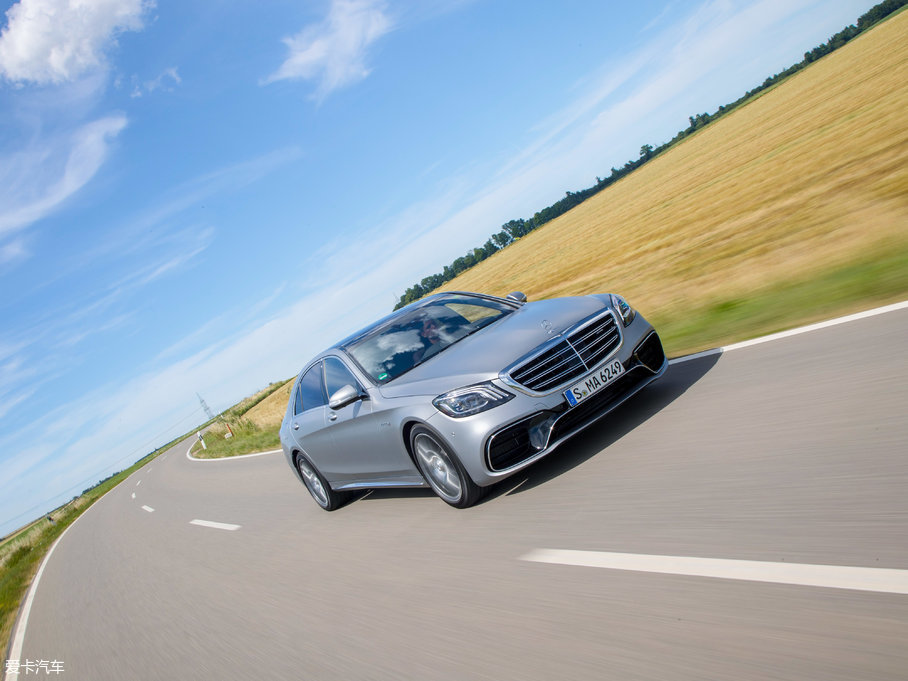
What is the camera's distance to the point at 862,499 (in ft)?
10.2

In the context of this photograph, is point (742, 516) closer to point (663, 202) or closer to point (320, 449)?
point (320, 449)

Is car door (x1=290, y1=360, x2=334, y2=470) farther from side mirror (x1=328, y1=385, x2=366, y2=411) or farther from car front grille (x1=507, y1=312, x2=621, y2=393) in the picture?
car front grille (x1=507, y1=312, x2=621, y2=393)

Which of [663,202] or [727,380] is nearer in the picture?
[727,380]

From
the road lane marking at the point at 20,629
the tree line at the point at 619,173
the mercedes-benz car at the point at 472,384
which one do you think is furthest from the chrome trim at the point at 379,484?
the tree line at the point at 619,173

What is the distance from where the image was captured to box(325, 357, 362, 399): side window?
20.5 ft

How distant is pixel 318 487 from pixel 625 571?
198 inches

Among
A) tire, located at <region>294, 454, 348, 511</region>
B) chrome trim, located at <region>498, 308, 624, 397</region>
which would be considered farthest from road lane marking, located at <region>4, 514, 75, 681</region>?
chrome trim, located at <region>498, 308, 624, 397</region>

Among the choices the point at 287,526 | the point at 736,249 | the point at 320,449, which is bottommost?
the point at 736,249

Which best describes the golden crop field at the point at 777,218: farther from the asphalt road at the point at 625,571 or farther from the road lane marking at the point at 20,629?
the road lane marking at the point at 20,629

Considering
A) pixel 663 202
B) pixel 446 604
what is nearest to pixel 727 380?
pixel 446 604

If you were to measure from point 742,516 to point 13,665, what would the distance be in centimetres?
713

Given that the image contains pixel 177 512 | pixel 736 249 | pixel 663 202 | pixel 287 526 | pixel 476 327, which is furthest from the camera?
pixel 663 202

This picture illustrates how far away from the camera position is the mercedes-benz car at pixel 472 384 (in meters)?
4.77

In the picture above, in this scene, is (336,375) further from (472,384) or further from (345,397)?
(472,384)
